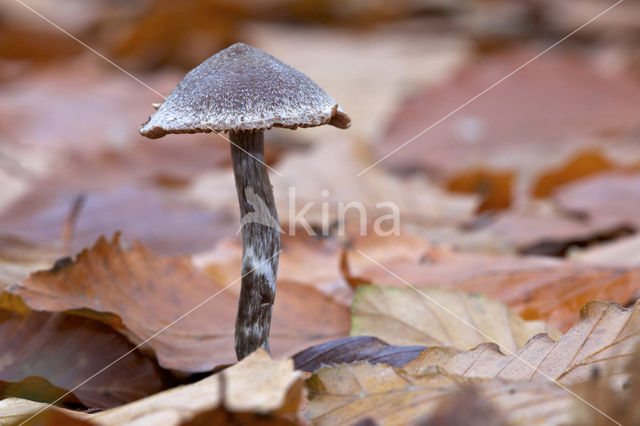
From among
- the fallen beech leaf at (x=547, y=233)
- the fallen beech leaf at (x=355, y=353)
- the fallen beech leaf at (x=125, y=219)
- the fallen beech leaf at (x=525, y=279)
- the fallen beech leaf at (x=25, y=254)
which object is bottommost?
the fallen beech leaf at (x=355, y=353)

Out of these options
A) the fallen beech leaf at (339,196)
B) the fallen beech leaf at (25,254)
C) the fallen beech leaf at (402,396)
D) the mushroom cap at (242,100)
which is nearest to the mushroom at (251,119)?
the mushroom cap at (242,100)

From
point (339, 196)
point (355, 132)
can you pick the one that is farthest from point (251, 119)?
point (355, 132)

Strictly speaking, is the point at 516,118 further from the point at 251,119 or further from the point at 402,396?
the point at 402,396

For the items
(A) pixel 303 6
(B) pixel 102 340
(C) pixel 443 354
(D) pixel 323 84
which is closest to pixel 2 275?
(B) pixel 102 340

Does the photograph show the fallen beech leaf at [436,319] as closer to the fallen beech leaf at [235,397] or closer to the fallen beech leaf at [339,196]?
the fallen beech leaf at [235,397]

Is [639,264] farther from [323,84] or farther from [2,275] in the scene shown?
[323,84]

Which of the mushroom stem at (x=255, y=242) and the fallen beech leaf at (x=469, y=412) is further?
the mushroom stem at (x=255, y=242)
